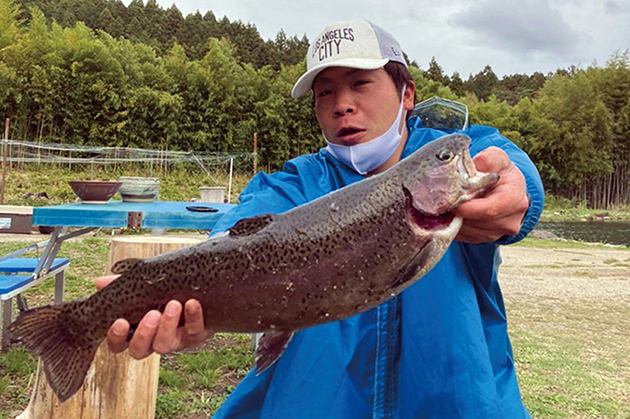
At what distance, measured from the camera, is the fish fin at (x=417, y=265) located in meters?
1.76

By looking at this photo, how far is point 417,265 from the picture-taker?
177 cm

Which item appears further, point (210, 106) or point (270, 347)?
point (210, 106)

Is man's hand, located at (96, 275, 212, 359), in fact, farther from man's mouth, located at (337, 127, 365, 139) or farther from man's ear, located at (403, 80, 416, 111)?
man's ear, located at (403, 80, 416, 111)

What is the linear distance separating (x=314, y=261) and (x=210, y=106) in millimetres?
33119

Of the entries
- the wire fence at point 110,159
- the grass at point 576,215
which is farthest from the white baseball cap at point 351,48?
the grass at point 576,215

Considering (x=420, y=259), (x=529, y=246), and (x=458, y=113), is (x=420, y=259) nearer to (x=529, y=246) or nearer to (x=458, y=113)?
(x=458, y=113)

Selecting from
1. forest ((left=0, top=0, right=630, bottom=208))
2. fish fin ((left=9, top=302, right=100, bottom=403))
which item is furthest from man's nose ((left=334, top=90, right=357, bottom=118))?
forest ((left=0, top=0, right=630, bottom=208))

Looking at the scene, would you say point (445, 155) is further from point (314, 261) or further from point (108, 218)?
point (108, 218)

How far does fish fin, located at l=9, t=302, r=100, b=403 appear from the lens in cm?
197

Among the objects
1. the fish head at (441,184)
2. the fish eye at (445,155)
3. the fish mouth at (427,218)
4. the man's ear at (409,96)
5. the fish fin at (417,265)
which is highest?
the man's ear at (409,96)

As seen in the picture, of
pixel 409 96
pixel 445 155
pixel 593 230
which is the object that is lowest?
pixel 593 230

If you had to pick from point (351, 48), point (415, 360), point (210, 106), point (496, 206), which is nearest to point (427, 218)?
point (496, 206)

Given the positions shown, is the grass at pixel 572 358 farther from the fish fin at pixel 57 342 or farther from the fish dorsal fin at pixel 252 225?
the fish fin at pixel 57 342

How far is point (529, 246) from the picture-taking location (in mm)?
20172
